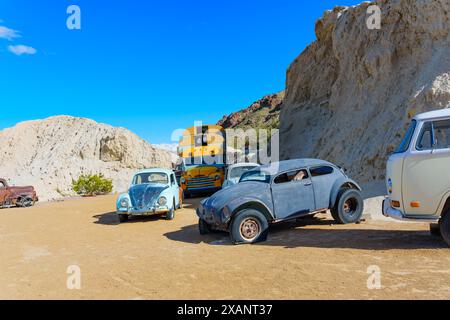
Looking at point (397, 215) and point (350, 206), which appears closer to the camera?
point (397, 215)

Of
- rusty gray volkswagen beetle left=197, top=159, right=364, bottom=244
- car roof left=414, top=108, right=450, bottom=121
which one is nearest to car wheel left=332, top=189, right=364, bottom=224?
rusty gray volkswagen beetle left=197, top=159, right=364, bottom=244

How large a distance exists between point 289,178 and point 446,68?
8.11 meters

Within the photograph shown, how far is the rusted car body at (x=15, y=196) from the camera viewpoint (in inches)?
789

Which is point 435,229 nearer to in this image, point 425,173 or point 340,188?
point 425,173

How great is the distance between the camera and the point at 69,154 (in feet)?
138

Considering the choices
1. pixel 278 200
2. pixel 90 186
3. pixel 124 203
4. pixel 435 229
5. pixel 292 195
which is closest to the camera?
pixel 435 229

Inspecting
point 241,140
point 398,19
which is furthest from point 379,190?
point 241,140

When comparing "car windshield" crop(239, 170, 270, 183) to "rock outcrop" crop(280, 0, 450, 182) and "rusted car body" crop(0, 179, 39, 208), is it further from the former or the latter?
"rusted car body" crop(0, 179, 39, 208)

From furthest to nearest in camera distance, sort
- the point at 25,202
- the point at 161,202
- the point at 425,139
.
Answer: the point at 25,202
the point at 161,202
the point at 425,139

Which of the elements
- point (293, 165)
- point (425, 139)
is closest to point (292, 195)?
point (293, 165)

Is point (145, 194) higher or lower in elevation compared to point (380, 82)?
lower

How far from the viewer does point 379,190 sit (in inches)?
486

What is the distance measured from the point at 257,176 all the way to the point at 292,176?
35.8 inches

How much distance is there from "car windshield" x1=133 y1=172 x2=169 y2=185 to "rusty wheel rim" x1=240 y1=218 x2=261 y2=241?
19.8ft
